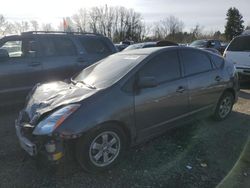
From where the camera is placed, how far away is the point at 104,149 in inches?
129

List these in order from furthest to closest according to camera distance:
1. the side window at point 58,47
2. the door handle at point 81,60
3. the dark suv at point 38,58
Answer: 1. the door handle at point 81,60
2. the side window at point 58,47
3. the dark suv at point 38,58

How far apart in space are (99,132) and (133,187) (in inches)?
29.7

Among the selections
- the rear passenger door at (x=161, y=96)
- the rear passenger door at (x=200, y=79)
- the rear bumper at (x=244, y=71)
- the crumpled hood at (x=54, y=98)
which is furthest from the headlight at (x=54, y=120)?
the rear bumper at (x=244, y=71)

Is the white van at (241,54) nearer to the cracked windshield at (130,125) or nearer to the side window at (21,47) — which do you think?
the cracked windshield at (130,125)

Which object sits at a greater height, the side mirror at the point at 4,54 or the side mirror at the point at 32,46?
the side mirror at the point at 32,46

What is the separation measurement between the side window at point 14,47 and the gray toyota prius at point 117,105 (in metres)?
1.97

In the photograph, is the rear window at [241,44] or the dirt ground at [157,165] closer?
the dirt ground at [157,165]

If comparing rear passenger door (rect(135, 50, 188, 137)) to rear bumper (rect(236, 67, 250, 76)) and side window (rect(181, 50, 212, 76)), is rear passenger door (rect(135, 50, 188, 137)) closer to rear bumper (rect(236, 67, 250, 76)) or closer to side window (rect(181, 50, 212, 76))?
side window (rect(181, 50, 212, 76))

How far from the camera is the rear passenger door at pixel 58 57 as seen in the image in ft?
19.5

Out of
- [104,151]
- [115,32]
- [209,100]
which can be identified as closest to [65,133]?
[104,151]

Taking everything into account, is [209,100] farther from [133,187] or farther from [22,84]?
[22,84]

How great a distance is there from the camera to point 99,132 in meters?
3.15

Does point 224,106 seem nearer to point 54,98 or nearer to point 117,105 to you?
point 117,105

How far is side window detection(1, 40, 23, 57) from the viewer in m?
5.77
